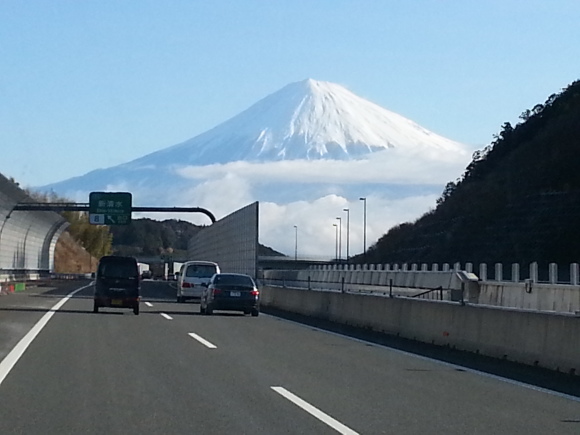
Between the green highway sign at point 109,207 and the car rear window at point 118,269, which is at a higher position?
the green highway sign at point 109,207

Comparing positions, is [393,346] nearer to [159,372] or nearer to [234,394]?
[159,372]

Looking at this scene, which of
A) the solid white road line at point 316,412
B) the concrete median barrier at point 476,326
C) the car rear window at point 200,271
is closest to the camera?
the solid white road line at point 316,412

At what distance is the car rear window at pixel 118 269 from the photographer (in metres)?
34.4

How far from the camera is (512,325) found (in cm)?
1873

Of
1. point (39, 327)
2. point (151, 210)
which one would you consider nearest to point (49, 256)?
point (151, 210)

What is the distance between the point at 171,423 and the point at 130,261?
24.5 meters

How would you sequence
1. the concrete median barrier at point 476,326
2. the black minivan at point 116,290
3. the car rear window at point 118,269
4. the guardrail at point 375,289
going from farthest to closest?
the car rear window at point 118,269 < the black minivan at point 116,290 < the guardrail at point 375,289 < the concrete median barrier at point 476,326

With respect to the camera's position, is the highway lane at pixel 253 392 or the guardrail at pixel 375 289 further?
the guardrail at pixel 375 289

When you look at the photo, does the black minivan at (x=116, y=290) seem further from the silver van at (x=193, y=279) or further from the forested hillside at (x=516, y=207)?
the forested hillside at (x=516, y=207)

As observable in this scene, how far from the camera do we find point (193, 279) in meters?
45.8

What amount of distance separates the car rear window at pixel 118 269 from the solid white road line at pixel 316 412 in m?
20.8

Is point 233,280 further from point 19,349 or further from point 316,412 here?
point 316,412

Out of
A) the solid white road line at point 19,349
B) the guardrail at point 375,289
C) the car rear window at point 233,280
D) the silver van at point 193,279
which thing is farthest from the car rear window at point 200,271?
the solid white road line at point 19,349

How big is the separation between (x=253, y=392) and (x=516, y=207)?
8270 centimetres
